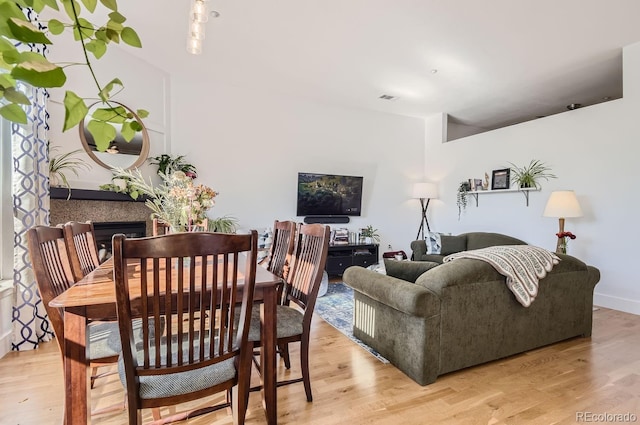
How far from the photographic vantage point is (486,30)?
3.18 m

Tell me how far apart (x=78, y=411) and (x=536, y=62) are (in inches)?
193

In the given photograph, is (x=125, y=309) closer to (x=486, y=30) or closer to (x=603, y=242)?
(x=486, y=30)

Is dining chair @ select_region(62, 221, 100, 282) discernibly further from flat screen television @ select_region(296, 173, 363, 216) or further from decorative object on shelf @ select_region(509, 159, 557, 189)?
decorative object on shelf @ select_region(509, 159, 557, 189)

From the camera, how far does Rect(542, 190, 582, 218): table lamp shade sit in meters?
3.74

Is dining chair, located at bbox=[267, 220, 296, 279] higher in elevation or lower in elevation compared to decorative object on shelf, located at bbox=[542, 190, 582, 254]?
lower

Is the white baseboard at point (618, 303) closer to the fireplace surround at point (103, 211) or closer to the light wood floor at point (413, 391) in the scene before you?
the light wood floor at point (413, 391)

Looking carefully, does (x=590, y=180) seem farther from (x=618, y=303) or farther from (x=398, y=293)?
(x=398, y=293)

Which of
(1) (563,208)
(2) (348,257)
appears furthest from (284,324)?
(1) (563,208)

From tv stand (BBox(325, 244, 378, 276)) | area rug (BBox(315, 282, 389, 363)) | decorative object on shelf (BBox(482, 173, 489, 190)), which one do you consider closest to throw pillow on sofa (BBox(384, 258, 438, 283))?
area rug (BBox(315, 282, 389, 363))

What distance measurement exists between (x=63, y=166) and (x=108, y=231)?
81 cm

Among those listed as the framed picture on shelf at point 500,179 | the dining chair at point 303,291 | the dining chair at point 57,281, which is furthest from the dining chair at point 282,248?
the framed picture on shelf at point 500,179

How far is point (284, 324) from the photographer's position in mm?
1906

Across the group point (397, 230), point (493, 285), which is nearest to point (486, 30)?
point (493, 285)

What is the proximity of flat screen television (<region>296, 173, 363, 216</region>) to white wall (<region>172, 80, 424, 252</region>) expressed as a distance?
Result: 170 mm
